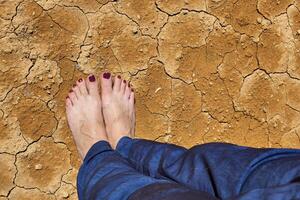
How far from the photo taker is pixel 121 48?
6.21 feet

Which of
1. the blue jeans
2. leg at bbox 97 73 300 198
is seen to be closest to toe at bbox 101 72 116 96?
leg at bbox 97 73 300 198

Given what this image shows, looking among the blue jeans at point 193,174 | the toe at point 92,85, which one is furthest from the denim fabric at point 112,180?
the toe at point 92,85

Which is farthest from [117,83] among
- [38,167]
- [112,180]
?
[112,180]

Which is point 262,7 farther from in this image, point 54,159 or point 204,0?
point 54,159

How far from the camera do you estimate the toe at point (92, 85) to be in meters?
1.88

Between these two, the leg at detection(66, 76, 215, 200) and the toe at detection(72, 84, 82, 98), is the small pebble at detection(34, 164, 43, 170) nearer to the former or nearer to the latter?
the leg at detection(66, 76, 215, 200)

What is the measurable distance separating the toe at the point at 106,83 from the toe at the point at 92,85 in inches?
0.8

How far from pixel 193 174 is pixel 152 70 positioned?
617 mm

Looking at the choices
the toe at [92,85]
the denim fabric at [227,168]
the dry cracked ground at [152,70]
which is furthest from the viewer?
the toe at [92,85]

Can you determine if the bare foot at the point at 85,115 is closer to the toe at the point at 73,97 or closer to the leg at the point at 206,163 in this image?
the toe at the point at 73,97

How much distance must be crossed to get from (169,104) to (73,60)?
1.15ft

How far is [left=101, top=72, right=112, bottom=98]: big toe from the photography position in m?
1.90

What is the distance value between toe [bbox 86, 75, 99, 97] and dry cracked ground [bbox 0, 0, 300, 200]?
1.0 inches

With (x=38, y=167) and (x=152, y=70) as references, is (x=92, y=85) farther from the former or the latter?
(x=38, y=167)
